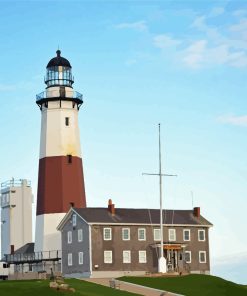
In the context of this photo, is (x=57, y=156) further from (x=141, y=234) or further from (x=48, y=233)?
(x=141, y=234)

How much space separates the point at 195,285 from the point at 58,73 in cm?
3397

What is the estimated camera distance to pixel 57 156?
91.6 metres

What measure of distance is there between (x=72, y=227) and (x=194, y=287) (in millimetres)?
20722

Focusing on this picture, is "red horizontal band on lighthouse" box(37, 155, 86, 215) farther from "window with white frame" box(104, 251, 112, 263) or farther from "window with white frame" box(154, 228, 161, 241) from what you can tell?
"window with white frame" box(154, 228, 161, 241)

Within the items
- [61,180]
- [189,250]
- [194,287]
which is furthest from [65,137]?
[194,287]

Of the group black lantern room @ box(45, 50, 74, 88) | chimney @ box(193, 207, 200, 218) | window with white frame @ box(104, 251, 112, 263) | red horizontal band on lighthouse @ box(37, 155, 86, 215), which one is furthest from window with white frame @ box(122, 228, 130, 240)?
black lantern room @ box(45, 50, 74, 88)

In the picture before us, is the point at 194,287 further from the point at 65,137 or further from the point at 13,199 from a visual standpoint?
the point at 13,199

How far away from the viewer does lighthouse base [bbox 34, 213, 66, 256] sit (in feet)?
296

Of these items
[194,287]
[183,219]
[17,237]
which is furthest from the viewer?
[17,237]

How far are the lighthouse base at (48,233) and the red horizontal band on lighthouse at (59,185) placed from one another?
0.65 meters

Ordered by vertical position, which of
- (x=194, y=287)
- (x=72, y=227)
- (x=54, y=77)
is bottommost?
(x=194, y=287)

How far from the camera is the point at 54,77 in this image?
311 feet

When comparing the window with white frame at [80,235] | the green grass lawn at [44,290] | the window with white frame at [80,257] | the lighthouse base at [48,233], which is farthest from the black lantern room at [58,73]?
the green grass lawn at [44,290]

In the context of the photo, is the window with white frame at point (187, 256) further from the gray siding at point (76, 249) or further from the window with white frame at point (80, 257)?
the window with white frame at point (80, 257)
